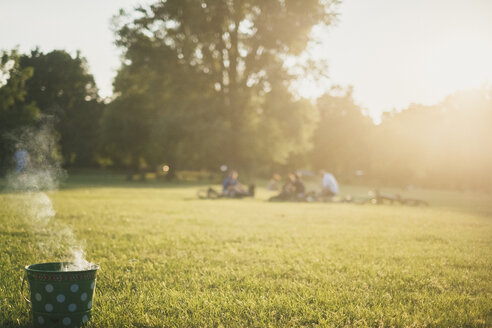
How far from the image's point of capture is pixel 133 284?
4727mm

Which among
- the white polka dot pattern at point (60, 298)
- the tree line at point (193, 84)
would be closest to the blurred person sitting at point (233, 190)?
the tree line at point (193, 84)

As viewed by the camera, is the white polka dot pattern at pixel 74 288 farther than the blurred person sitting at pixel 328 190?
No

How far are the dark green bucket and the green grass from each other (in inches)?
12.3

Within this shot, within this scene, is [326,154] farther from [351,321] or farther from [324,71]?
[351,321]

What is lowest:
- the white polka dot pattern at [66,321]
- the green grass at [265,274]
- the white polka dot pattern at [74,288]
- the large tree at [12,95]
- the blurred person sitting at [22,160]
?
the green grass at [265,274]

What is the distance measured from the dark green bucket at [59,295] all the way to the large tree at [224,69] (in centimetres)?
2726

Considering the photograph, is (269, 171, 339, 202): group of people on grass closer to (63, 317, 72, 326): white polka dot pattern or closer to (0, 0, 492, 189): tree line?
(0, 0, 492, 189): tree line

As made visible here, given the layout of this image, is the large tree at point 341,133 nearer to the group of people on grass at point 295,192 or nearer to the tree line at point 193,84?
the tree line at point 193,84

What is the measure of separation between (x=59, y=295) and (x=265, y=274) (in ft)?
9.24

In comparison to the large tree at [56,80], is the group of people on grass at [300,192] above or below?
below

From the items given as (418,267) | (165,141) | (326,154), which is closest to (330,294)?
(418,267)

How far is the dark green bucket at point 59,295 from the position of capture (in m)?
3.18

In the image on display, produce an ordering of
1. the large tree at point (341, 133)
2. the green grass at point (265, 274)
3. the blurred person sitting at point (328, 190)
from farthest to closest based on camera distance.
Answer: the large tree at point (341, 133) < the blurred person sitting at point (328, 190) < the green grass at point (265, 274)

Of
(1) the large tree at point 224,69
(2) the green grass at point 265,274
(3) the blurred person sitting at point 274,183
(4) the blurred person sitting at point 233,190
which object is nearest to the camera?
(2) the green grass at point 265,274
